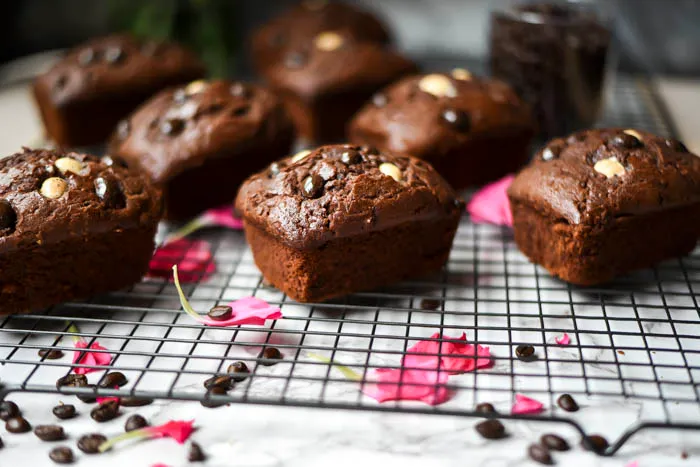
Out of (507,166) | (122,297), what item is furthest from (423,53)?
(122,297)

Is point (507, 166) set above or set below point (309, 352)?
below

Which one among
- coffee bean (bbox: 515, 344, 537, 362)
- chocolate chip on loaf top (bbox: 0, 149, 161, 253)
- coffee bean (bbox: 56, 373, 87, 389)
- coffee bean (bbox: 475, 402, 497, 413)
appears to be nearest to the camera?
coffee bean (bbox: 475, 402, 497, 413)

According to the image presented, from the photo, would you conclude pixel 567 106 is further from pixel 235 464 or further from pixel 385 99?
pixel 235 464

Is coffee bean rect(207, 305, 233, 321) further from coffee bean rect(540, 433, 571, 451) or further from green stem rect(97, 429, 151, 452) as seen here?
coffee bean rect(540, 433, 571, 451)

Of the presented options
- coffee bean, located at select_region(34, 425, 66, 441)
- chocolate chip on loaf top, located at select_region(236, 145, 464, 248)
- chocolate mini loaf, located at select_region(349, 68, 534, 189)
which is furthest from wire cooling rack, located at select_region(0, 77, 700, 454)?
chocolate mini loaf, located at select_region(349, 68, 534, 189)

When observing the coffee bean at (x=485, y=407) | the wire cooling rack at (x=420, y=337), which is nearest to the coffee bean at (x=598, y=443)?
the wire cooling rack at (x=420, y=337)

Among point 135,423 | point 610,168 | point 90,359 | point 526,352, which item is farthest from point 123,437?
point 610,168
